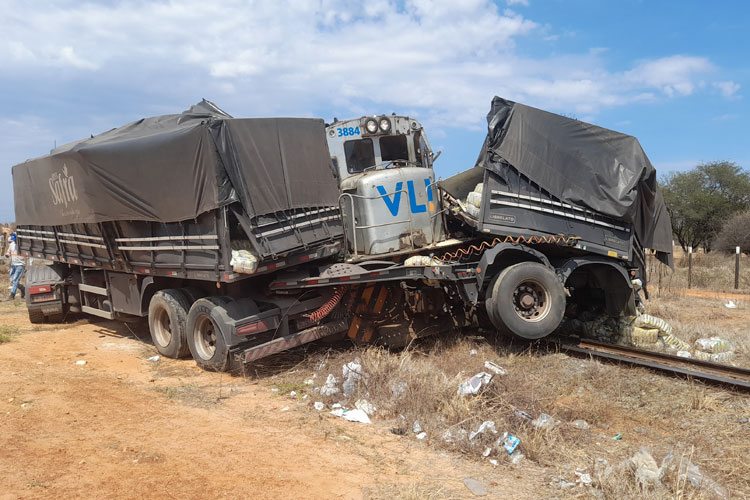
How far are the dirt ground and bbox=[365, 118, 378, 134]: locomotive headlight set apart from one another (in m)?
3.96

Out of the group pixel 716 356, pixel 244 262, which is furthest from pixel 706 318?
pixel 244 262

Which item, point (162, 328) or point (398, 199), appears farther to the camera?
point (162, 328)

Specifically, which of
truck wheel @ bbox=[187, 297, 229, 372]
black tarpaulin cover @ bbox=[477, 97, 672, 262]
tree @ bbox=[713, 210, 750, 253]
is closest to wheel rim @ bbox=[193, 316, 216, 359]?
truck wheel @ bbox=[187, 297, 229, 372]

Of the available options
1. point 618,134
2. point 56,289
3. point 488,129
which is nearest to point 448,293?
point 488,129

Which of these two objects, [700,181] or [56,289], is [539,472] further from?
[700,181]

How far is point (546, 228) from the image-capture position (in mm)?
8250

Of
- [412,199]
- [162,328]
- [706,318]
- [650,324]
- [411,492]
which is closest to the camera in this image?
[411,492]

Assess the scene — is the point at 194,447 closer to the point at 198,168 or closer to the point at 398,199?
the point at 198,168

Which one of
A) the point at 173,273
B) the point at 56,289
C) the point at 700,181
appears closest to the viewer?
the point at 173,273

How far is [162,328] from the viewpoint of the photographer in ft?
31.7

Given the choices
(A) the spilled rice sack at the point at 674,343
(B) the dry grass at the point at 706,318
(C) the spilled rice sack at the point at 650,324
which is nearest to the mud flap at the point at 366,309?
(C) the spilled rice sack at the point at 650,324

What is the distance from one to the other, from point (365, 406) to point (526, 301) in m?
2.84

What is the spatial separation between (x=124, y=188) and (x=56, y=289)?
502 centimetres

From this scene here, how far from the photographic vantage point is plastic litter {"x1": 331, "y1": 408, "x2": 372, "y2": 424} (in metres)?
6.04
